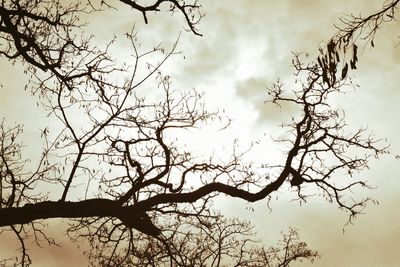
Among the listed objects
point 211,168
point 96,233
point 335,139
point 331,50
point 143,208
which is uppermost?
point 335,139

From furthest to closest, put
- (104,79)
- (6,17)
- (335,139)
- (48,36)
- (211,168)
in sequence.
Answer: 1. (335,139)
2. (211,168)
3. (104,79)
4. (48,36)
5. (6,17)

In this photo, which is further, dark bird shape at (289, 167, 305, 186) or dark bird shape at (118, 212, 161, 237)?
dark bird shape at (289, 167, 305, 186)

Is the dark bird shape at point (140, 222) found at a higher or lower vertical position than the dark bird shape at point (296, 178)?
lower

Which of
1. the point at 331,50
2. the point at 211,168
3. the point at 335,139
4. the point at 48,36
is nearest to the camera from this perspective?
the point at 331,50

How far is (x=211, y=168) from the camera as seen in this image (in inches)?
404

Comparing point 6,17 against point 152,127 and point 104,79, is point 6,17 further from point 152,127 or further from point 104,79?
point 152,127

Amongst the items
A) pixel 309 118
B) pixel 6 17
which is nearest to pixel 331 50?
pixel 6 17

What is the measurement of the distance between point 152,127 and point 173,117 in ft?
1.84

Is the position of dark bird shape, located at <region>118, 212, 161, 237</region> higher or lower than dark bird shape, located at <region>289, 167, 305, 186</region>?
lower

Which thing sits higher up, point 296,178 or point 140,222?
point 296,178

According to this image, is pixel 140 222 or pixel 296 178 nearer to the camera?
pixel 140 222

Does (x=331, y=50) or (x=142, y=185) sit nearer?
(x=331, y=50)

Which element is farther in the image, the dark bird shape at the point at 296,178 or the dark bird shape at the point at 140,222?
the dark bird shape at the point at 296,178

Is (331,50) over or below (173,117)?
below
